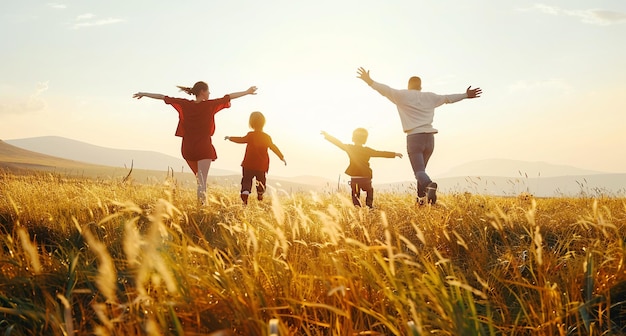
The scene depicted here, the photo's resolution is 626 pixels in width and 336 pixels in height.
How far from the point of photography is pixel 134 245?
2184 mm

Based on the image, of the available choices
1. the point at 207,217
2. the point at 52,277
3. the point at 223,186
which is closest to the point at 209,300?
the point at 52,277

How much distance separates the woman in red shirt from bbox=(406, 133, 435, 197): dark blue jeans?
3.30 m

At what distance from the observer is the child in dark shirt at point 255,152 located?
8.91 metres

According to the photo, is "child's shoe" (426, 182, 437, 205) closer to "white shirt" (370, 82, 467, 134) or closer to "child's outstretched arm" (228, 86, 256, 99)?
"white shirt" (370, 82, 467, 134)

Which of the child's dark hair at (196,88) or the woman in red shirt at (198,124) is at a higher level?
Answer: the child's dark hair at (196,88)

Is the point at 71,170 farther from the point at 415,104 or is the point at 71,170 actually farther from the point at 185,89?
the point at 415,104

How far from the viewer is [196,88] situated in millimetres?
8383

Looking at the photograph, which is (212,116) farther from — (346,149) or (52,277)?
(52,277)

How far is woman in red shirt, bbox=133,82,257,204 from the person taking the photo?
8195 millimetres

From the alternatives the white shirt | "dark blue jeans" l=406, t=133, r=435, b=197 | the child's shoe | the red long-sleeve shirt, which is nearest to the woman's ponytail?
the red long-sleeve shirt

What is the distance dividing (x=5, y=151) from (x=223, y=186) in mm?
125143

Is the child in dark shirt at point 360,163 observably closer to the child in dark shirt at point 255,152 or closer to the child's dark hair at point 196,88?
the child in dark shirt at point 255,152

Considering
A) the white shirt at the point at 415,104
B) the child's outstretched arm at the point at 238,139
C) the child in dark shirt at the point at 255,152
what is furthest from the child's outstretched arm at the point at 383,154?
the child's outstretched arm at the point at 238,139

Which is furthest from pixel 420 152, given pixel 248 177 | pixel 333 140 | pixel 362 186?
pixel 248 177
